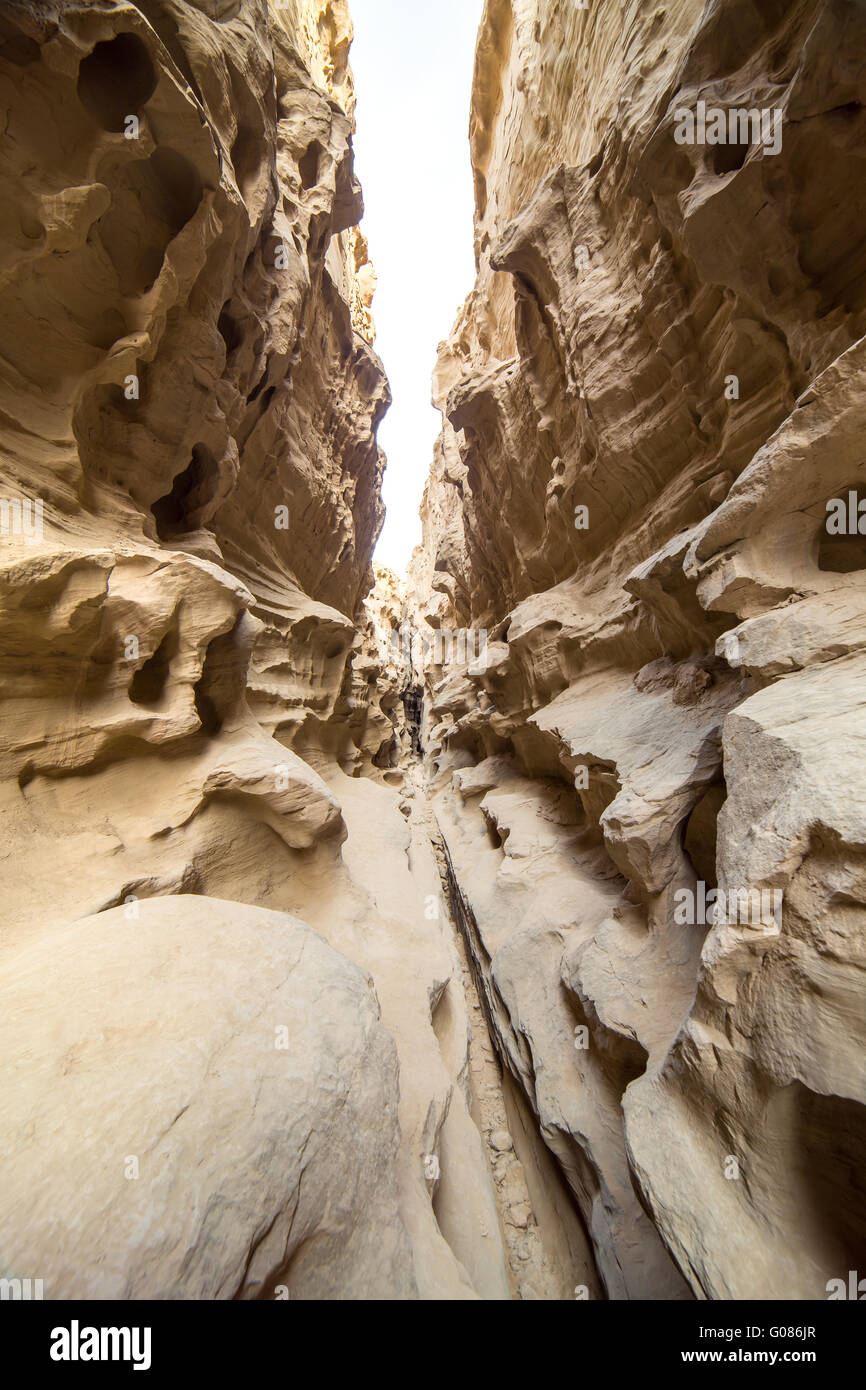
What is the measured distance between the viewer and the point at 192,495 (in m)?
7.38

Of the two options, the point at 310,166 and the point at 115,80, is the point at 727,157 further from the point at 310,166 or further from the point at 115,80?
the point at 310,166

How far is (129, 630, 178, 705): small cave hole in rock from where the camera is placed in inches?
206

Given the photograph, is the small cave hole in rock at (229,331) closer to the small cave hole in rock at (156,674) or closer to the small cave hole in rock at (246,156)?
the small cave hole in rock at (246,156)

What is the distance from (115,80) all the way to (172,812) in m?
7.33

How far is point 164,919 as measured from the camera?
3.53 m

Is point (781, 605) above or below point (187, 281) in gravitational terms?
below

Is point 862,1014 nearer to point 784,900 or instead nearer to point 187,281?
point 784,900

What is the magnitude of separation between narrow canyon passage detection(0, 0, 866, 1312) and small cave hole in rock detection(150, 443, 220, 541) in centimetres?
5

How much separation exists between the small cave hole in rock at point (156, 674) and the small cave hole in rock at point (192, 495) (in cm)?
275

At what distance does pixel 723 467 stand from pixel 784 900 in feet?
20.5

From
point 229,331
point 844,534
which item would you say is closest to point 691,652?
point 844,534

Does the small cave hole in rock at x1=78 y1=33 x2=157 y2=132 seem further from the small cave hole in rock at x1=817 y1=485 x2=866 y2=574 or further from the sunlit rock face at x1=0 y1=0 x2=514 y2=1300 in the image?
the small cave hole in rock at x1=817 y1=485 x2=866 y2=574

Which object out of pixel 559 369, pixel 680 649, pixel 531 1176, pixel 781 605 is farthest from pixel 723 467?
pixel 531 1176

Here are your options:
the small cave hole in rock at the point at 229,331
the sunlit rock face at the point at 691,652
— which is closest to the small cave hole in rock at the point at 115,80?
the small cave hole in rock at the point at 229,331
